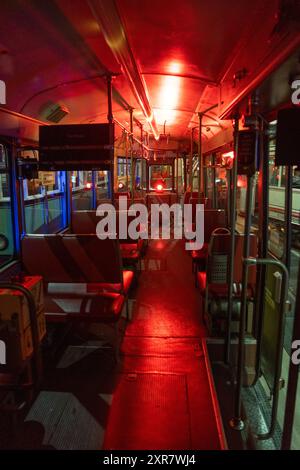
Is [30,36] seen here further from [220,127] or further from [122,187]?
[122,187]

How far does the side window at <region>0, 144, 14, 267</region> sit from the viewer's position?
170 inches

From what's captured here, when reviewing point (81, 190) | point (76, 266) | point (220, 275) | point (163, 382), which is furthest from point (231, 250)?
point (81, 190)

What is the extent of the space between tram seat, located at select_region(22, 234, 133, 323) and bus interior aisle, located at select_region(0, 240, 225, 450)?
1.61 feet

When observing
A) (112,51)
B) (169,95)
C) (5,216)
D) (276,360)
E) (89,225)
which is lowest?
(276,360)

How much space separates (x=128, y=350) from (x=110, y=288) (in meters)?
0.73

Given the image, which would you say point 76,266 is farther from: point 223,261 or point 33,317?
point 223,261

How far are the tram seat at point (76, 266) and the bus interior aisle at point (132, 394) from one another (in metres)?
0.49

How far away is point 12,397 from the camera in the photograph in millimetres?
2541

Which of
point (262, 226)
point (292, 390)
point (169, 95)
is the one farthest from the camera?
point (169, 95)

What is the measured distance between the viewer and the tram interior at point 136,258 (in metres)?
2.18

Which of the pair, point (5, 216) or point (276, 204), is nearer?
point (276, 204)

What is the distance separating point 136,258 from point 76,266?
1.69 metres

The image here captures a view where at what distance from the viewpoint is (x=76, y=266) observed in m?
3.60

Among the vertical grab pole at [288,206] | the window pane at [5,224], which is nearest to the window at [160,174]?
the window pane at [5,224]
